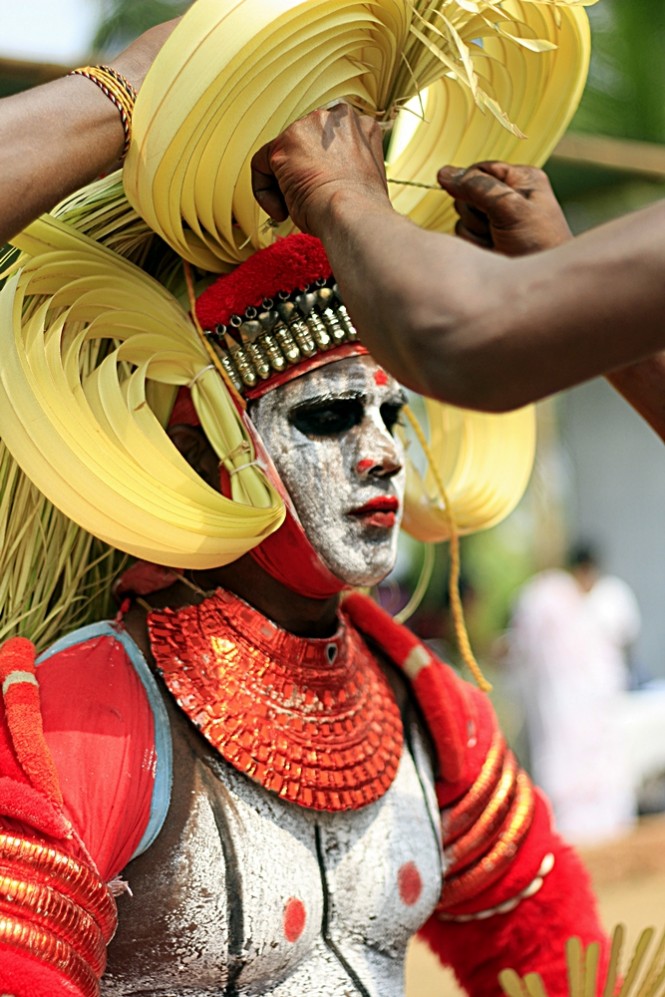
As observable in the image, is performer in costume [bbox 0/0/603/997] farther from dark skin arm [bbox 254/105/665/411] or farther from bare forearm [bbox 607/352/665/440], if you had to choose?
dark skin arm [bbox 254/105/665/411]

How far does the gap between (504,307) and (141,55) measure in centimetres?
76

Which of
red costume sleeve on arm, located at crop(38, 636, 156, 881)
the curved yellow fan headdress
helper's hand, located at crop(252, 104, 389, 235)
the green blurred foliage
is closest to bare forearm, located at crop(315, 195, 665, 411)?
helper's hand, located at crop(252, 104, 389, 235)

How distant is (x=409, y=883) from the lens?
6.69 ft

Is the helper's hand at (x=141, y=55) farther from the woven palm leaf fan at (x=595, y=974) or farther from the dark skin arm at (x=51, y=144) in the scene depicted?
the woven palm leaf fan at (x=595, y=974)

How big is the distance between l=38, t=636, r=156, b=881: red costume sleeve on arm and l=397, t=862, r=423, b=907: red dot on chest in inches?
17.7

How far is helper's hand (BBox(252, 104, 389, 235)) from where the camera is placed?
149 cm

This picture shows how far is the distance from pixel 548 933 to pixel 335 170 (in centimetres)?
141

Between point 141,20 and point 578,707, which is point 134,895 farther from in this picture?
point 141,20

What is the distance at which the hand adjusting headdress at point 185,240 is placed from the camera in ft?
5.45

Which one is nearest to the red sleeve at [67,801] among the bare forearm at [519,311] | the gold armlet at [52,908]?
the gold armlet at [52,908]

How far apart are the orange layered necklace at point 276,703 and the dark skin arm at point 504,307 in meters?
0.73

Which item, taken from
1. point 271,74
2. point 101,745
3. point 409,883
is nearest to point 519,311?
point 271,74

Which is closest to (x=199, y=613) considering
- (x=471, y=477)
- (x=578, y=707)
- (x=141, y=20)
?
(x=471, y=477)

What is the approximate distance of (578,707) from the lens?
22.2 feet
